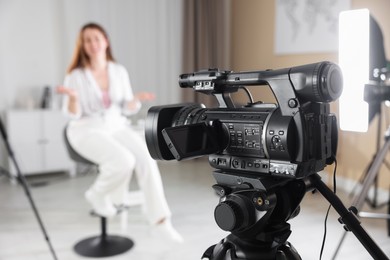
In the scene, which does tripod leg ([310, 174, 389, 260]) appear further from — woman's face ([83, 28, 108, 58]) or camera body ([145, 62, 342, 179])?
woman's face ([83, 28, 108, 58])

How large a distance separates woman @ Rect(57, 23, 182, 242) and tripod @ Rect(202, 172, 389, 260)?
123 centimetres

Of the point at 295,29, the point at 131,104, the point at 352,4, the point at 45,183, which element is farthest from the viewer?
the point at 45,183

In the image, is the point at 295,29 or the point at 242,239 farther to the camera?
the point at 295,29

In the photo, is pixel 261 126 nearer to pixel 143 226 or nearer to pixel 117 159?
pixel 117 159

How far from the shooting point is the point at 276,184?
2.43ft

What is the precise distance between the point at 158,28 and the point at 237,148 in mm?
3764

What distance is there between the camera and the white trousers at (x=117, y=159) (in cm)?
195

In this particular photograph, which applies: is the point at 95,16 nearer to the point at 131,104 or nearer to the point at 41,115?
the point at 41,115

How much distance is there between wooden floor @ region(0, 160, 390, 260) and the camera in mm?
2014

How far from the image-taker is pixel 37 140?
3.67 metres

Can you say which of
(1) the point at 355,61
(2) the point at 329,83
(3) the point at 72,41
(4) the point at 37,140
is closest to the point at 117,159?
(1) the point at 355,61

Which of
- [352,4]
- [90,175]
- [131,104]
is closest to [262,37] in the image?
[352,4]

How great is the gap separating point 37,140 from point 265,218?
3.38 meters

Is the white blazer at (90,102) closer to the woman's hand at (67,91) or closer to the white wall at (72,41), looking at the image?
the woman's hand at (67,91)
